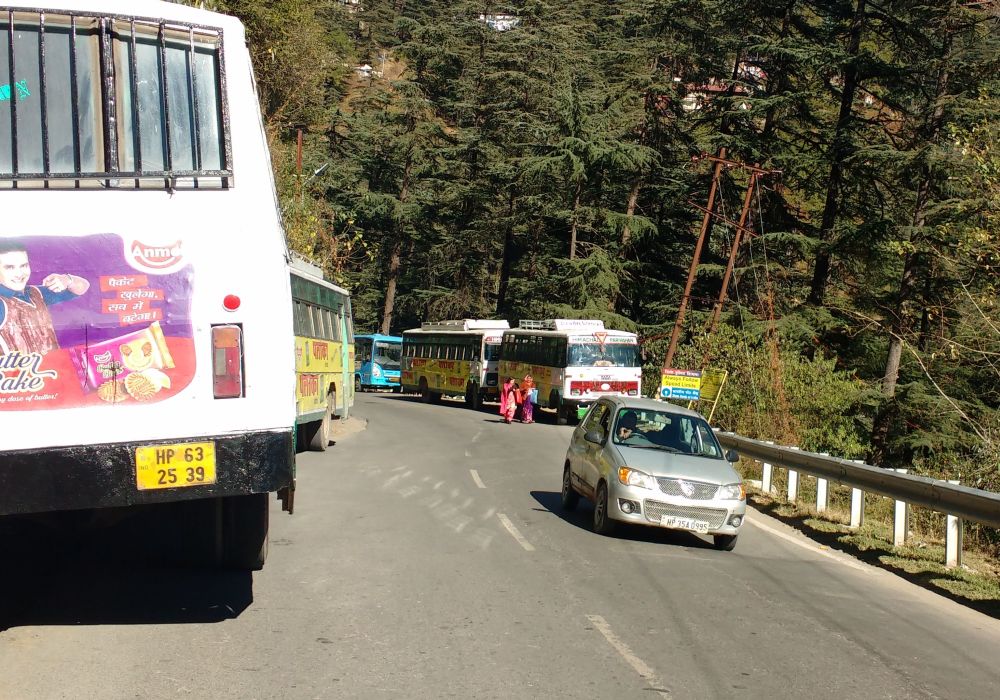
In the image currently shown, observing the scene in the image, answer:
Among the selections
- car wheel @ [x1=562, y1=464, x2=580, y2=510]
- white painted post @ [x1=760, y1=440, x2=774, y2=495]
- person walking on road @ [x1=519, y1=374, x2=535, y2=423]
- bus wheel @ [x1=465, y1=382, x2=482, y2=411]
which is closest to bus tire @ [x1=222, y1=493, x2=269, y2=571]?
car wheel @ [x1=562, y1=464, x2=580, y2=510]

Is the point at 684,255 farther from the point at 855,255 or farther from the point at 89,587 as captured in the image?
the point at 89,587

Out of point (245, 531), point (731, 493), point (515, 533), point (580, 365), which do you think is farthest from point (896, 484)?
point (580, 365)

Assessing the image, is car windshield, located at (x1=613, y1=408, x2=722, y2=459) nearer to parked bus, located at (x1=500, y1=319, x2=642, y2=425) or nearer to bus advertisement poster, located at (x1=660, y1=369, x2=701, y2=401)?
bus advertisement poster, located at (x1=660, y1=369, x2=701, y2=401)

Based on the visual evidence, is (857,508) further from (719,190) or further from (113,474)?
(719,190)

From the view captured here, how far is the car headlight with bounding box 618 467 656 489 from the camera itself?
12.1 metres

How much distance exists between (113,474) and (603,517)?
7466 millimetres

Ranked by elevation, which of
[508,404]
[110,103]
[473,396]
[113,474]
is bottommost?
[473,396]

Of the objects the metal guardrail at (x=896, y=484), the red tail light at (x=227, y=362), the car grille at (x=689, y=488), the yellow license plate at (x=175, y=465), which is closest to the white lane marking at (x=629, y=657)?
the yellow license plate at (x=175, y=465)

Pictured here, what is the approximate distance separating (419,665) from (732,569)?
527cm

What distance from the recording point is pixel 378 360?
57.0 meters

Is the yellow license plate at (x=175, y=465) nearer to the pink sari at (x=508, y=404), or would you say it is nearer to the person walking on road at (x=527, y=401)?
the pink sari at (x=508, y=404)

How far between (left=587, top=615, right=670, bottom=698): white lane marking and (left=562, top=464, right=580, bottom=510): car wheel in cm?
634

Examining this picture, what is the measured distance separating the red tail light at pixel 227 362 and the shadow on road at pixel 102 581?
6.93 ft

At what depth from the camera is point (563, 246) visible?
5562 centimetres
